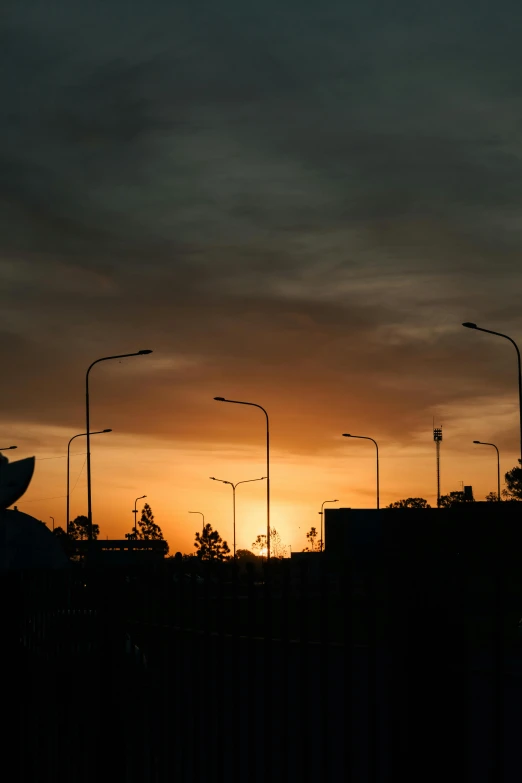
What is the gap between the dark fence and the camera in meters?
3.31

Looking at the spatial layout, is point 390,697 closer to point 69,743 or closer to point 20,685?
point 69,743

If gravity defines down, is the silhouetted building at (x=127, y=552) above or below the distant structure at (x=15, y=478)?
below

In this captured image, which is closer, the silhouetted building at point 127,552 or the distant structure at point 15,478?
the distant structure at point 15,478

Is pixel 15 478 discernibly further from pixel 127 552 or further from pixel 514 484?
pixel 514 484

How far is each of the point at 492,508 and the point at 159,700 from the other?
67.4 meters

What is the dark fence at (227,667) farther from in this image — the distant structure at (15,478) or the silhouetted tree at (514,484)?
the silhouetted tree at (514,484)

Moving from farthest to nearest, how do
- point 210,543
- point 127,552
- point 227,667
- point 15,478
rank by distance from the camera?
point 210,543
point 127,552
point 227,667
point 15,478

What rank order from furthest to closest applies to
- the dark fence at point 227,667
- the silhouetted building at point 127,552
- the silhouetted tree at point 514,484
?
the silhouetted tree at point 514,484, the silhouetted building at point 127,552, the dark fence at point 227,667

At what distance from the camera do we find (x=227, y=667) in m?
6.11

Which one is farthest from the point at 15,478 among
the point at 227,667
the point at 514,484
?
the point at 514,484

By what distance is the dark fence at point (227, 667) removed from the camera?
3311 mm

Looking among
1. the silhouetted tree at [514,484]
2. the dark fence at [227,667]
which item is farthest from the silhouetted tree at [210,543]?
the dark fence at [227,667]

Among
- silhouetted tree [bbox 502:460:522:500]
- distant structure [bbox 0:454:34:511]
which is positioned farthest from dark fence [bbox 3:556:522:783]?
silhouetted tree [bbox 502:460:522:500]

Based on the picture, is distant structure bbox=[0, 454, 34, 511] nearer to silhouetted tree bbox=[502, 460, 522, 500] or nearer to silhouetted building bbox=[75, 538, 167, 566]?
silhouetted building bbox=[75, 538, 167, 566]
